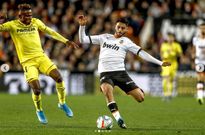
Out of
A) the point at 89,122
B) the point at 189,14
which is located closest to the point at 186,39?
the point at 189,14

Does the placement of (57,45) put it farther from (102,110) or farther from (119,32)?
(119,32)

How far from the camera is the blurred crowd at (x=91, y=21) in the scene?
98.3 ft

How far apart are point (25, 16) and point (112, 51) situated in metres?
2.10

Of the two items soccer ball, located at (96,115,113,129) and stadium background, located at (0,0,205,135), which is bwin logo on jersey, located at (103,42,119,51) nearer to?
soccer ball, located at (96,115,113,129)

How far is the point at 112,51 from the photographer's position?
14.5 metres

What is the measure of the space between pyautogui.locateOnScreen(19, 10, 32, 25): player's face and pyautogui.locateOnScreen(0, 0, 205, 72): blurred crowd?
1426 centimetres

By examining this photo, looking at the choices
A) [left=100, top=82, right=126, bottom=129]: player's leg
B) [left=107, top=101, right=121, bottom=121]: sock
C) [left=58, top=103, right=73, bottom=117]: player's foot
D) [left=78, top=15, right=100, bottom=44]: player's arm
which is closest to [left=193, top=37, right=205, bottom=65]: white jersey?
[left=58, top=103, right=73, bottom=117]: player's foot

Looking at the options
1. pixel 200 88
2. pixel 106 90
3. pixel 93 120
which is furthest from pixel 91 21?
pixel 106 90

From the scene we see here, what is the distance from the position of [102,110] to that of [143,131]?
6.19m

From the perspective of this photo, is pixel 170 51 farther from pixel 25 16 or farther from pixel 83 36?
pixel 83 36

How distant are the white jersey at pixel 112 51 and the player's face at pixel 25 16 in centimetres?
139

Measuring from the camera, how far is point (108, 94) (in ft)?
46.4

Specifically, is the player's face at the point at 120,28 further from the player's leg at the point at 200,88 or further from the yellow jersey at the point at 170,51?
the yellow jersey at the point at 170,51

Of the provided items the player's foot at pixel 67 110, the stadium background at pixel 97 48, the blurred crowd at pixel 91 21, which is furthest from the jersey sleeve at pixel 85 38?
the blurred crowd at pixel 91 21
